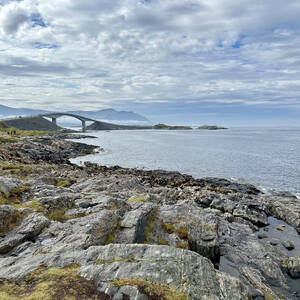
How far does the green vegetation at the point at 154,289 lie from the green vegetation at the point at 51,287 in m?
0.95

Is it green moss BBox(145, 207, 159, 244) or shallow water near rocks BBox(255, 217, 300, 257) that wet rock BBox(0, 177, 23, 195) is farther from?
shallow water near rocks BBox(255, 217, 300, 257)

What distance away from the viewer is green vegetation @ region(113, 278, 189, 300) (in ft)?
22.5

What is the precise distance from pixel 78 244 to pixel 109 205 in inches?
226

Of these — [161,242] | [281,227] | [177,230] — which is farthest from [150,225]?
[281,227]

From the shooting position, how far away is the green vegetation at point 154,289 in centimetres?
686

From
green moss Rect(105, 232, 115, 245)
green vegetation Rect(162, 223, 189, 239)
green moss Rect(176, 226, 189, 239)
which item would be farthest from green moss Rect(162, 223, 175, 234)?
green moss Rect(105, 232, 115, 245)

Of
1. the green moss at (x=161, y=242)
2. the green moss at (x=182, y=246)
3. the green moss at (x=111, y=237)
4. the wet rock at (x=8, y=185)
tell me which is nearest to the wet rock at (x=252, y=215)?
the green moss at (x=182, y=246)

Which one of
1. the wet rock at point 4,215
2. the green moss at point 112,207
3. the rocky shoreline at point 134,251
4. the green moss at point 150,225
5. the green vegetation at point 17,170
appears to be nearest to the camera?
the rocky shoreline at point 134,251

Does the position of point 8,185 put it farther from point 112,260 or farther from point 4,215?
point 112,260

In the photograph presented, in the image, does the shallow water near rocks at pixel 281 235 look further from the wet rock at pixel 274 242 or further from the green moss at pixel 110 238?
the green moss at pixel 110 238

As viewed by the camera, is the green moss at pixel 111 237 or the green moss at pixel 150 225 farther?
the green moss at pixel 150 225

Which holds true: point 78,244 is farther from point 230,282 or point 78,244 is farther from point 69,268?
point 230,282

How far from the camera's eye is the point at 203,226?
1559 centimetres

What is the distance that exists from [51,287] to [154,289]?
324 centimetres
